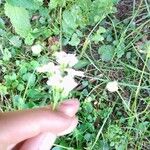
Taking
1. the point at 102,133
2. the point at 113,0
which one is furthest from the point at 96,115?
the point at 113,0

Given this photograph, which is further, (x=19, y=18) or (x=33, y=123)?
(x=19, y=18)

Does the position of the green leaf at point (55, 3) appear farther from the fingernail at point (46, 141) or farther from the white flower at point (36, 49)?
the fingernail at point (46, 141)

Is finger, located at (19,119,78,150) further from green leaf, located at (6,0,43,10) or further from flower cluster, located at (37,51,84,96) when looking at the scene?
green leaf, located at (6,0,43,10)

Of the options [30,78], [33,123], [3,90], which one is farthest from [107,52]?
[33,123]

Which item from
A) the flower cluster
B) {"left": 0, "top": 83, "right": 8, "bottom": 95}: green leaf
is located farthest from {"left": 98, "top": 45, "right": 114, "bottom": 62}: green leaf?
the flower cluster

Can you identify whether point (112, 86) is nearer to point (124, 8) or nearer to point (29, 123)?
point (124, 8)

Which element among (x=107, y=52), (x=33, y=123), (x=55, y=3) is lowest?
(x=107, y=52)

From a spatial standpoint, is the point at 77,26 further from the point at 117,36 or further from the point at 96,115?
the point at 96,115
